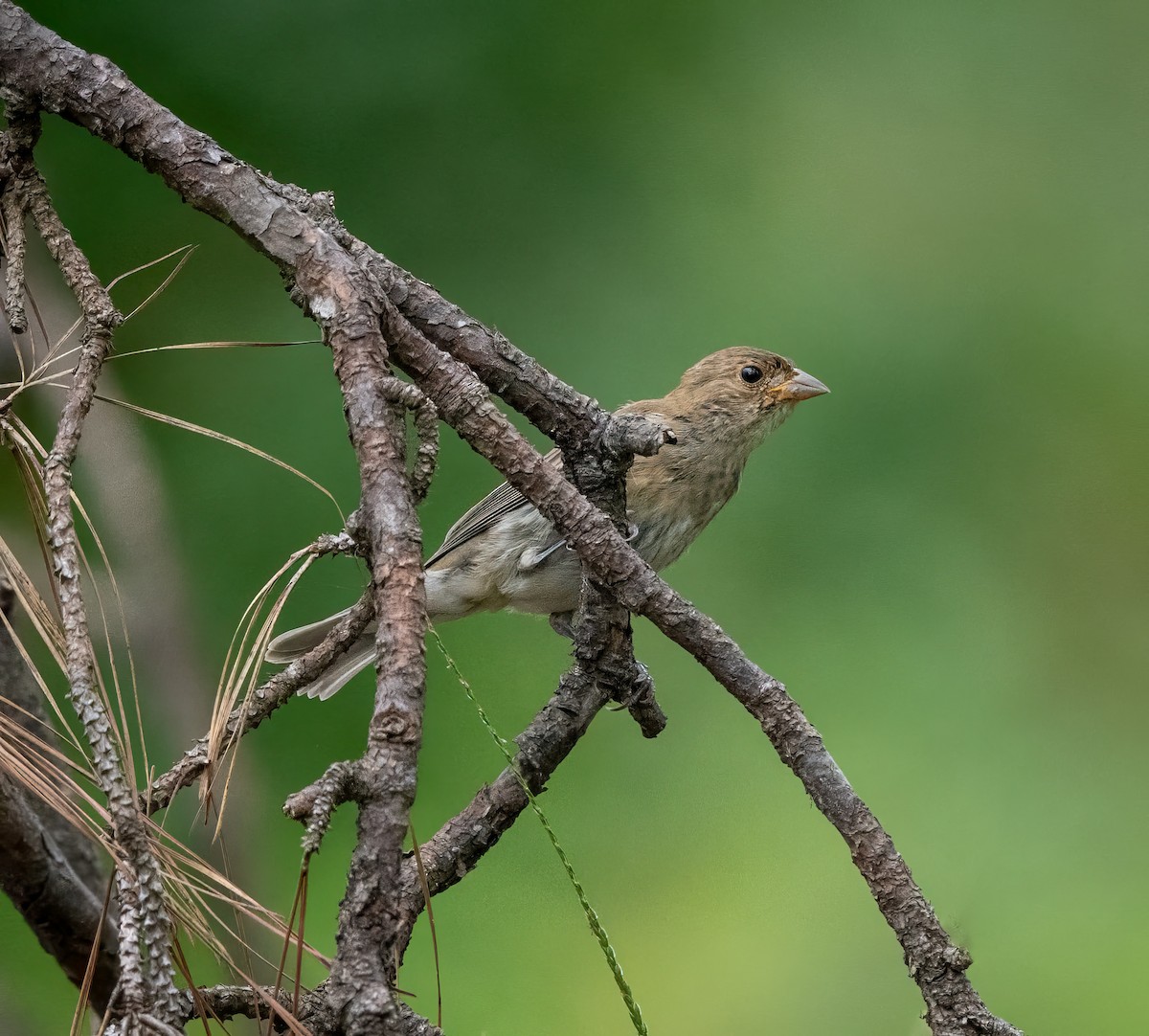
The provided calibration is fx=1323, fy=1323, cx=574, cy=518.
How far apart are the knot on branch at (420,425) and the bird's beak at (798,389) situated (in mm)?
2338

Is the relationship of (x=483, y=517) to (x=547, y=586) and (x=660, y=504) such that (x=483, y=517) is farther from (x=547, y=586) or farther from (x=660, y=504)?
(x=660, y=504)

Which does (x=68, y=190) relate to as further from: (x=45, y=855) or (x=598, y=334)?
(x=45, y=855)

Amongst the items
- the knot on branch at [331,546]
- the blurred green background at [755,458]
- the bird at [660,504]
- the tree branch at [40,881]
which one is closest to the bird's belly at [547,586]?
the bird at [660,504]

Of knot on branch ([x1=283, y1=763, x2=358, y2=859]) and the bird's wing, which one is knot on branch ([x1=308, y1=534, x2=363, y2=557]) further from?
the bird's wing

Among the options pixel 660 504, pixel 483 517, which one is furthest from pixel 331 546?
pixel 483 517

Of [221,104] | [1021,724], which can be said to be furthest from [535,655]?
[221,104]

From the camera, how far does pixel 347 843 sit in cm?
285

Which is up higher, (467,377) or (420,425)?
(467,377)

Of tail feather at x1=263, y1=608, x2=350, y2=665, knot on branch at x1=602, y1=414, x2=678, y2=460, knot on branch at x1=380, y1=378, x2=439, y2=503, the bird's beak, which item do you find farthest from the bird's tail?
knot on branch at x1=380, y1=378, x2=439, y2=503

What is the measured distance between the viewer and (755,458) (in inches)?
144

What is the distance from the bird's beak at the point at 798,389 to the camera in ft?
11.4

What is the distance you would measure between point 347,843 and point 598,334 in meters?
1.44

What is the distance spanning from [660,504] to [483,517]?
55cm

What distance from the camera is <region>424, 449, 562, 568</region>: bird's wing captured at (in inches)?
139
